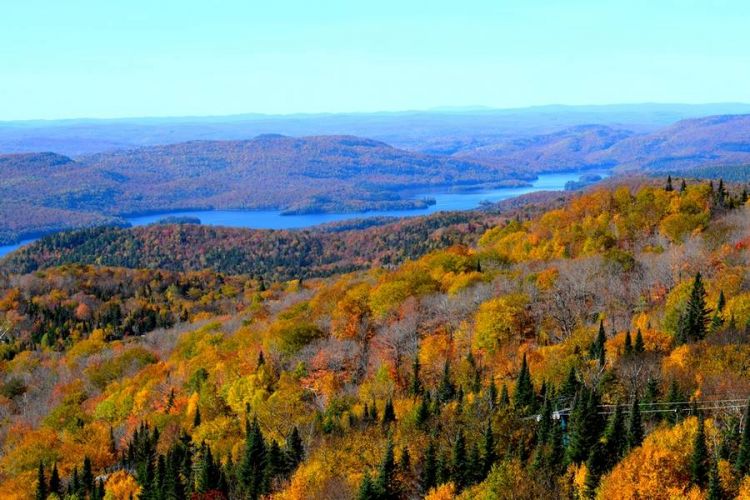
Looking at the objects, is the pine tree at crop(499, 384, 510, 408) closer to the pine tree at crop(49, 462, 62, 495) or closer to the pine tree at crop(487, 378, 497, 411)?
the pine tree at crop(487, 378, 497, 411)

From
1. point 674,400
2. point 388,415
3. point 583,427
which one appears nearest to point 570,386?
point 674,400

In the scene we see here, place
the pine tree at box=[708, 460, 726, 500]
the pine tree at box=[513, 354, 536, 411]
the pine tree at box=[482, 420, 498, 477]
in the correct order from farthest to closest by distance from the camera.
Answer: the pine tree at box=[513, 354, 536, 411] → the pine tree at box=[482, 420, 498, 477] → the pine tree at box=[708, 460, 726, 500]

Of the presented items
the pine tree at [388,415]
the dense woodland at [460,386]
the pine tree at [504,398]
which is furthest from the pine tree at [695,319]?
the pine tree at [388,415]

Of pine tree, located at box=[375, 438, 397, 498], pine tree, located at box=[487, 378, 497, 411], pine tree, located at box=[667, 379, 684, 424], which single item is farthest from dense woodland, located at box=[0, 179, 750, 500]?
pine tree, located at box=[487, 378, 497, 411]

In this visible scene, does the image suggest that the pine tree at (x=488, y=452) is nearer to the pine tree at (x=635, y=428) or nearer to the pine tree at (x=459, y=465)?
the pine tree at (x=459, y=465)

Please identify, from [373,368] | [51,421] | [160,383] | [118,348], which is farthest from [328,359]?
[118,348]

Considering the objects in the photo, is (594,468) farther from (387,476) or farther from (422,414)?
(422,414)

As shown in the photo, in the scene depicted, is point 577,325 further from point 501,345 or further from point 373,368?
point 373,368
